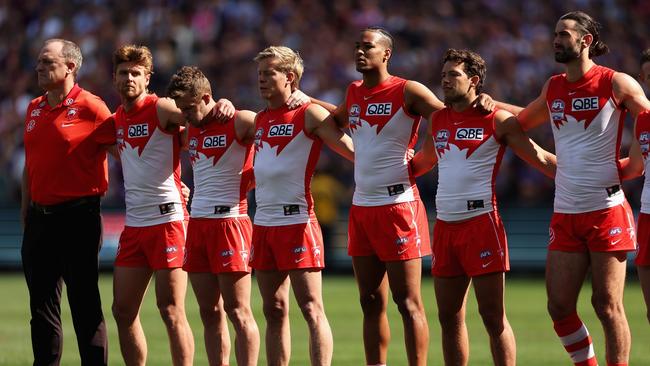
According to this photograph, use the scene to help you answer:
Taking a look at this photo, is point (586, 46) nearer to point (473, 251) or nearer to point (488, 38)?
point (473, 251)

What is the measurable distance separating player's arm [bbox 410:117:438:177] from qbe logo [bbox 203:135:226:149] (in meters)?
1.54

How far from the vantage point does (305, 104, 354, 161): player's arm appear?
405 inches

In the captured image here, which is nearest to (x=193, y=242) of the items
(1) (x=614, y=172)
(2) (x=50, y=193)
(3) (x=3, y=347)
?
(2) (x=50, y=193)

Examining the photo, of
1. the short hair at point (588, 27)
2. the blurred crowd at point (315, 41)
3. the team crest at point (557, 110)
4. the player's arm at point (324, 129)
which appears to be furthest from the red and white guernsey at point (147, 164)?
the blurred crowd at point (315, 41)

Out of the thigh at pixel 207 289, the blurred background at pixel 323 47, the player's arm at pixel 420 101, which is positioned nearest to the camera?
the player's arm at pixel 420 101

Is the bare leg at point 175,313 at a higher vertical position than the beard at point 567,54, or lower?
lower

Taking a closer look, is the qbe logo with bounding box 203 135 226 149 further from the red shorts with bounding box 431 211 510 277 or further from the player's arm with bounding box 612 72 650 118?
the player's arm with bounding box 612 72 650 118

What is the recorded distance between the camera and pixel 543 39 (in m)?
24.3

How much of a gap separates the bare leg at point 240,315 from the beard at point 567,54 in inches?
118

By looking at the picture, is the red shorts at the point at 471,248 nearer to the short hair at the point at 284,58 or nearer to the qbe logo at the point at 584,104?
the qbe logo at the point at 584,104

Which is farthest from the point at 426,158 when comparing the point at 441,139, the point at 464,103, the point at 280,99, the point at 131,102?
the point at 131,102

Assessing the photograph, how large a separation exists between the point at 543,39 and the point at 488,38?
1.07m

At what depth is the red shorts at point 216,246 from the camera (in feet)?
33.9

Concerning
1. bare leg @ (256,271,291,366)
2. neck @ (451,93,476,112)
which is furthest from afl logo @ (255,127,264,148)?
neck @ (451,93,476,112)
